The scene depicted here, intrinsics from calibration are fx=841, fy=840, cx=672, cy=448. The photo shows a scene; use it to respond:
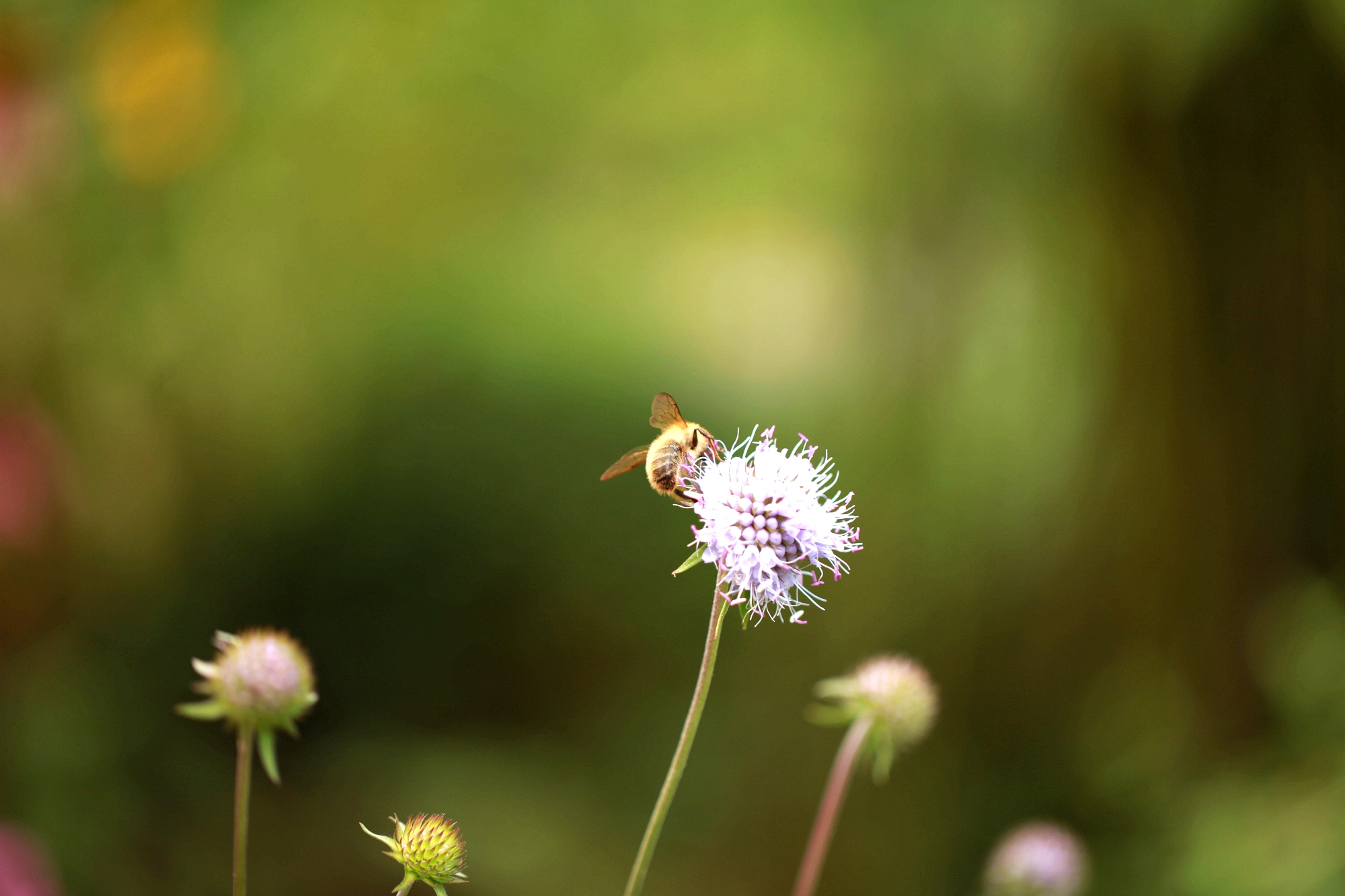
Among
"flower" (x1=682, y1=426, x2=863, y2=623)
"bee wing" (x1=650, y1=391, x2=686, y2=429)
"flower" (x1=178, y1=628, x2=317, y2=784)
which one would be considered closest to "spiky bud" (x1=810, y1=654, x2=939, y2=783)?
"flower" (x1=682, y1=426, x2=863, y2=623)

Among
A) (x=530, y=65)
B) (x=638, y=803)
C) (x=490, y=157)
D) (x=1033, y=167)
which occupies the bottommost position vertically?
(x=638, y=803)

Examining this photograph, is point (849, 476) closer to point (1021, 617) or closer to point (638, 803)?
point (1021, 617)

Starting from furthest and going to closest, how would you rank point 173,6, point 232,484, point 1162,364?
1. point 1162,364
2. point 232,484
3. point 173,6

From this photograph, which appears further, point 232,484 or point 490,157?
point 490,157

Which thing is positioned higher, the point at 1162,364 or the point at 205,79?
the point at 1162,364

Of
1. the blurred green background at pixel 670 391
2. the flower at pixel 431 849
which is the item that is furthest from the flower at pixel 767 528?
the blurred green background at pixel 670 391

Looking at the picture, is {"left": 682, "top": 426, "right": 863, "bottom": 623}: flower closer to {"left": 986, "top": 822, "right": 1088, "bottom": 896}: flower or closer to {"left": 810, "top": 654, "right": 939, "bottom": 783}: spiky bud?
{"left": 810, "top": 654, "right": 939, "bottom": 783}: spiky bud

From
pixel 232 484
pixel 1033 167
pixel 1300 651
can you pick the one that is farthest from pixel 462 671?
pixel 1033 167

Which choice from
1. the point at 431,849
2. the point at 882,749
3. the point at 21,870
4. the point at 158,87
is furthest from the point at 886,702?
the point at 158,87
